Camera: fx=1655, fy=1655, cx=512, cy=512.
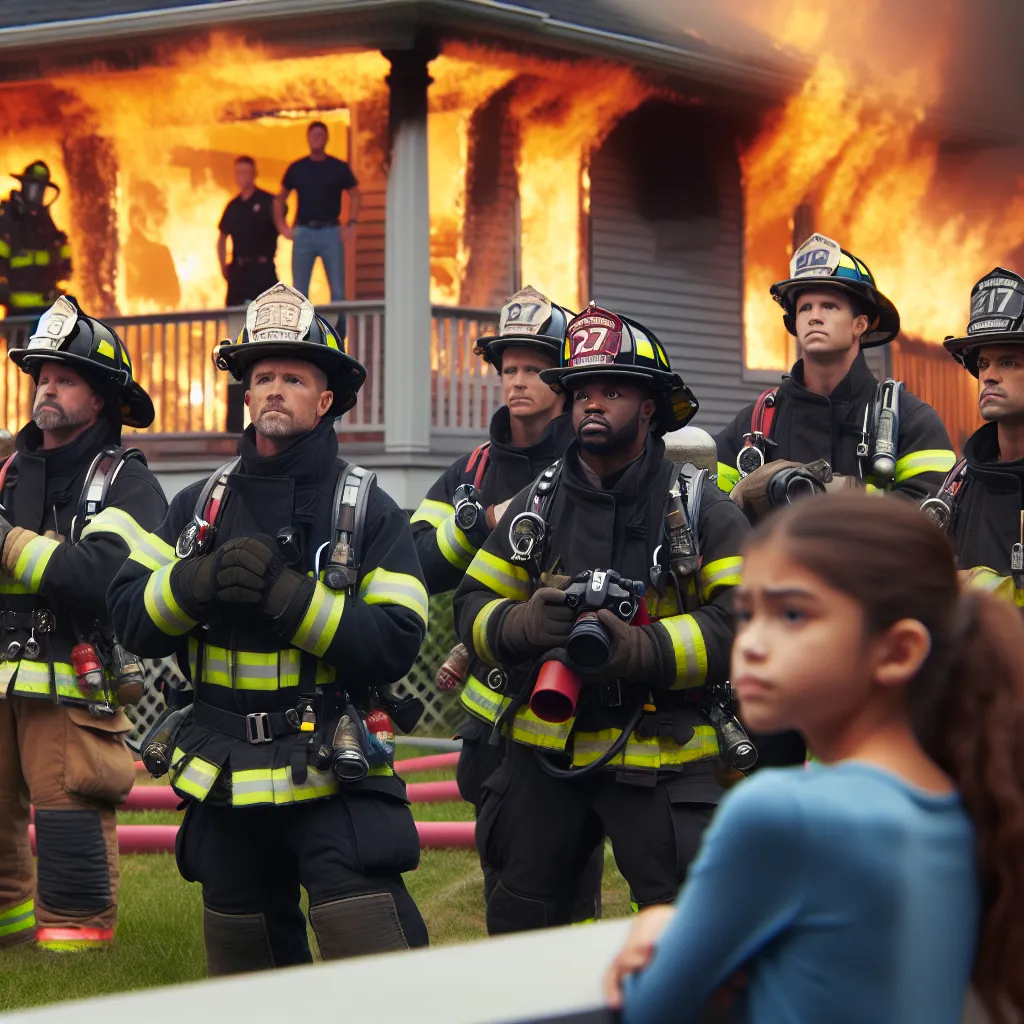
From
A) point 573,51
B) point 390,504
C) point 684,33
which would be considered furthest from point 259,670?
point 684,33

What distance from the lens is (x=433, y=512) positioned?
6637mm

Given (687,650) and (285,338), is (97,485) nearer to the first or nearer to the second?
(285,338)

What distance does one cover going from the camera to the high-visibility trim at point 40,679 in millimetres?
5844

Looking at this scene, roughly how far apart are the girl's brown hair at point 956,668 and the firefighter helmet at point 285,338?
303 cm

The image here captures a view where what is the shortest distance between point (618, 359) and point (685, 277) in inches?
519

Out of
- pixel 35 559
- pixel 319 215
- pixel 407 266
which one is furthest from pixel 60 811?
pixel 319 215

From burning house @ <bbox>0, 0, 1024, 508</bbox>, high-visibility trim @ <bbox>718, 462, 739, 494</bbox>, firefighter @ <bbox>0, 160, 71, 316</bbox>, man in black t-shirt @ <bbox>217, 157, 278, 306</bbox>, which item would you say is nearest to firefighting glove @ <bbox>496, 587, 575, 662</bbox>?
high-visibility trim @ <bbox>718, 462, 739, 494</bbox>

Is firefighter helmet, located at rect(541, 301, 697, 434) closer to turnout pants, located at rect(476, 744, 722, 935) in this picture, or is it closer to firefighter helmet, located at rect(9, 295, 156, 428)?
turnout pants, located at rect(476, 744, 722, 935)

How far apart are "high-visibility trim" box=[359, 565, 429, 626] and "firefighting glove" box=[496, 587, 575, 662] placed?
0.81 feet

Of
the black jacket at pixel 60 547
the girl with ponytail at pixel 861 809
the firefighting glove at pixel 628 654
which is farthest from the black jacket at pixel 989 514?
the girl with ponytail at pixel 861 809

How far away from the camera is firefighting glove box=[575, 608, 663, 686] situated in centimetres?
433

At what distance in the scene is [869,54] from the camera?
20.0 meters

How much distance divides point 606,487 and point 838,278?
1924 mm

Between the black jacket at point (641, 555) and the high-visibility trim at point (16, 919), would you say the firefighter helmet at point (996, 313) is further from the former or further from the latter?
the high-visibility trim at point (16, 919)
